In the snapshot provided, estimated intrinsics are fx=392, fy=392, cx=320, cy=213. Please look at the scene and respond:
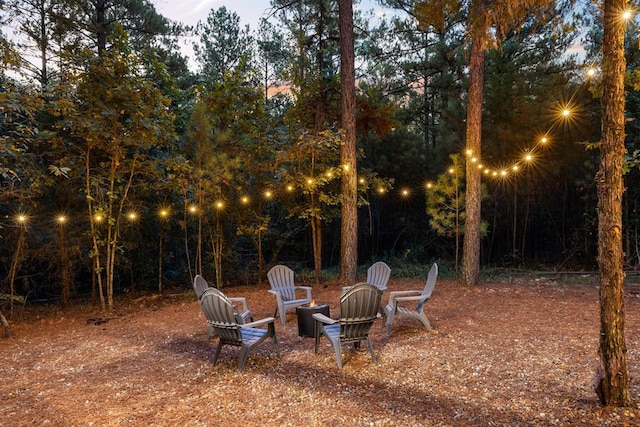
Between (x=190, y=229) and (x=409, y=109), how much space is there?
7138 millimetres

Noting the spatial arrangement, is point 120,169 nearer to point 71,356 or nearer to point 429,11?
point 71,356

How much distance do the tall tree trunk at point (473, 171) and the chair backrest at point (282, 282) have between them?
3.69 meters

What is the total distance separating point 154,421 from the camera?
262 centimetres

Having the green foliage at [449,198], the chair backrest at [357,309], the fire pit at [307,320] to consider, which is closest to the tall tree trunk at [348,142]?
the green foliage at [449,198]

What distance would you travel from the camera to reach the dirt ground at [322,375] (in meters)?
2.65

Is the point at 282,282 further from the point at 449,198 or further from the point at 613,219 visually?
the point at 449,198

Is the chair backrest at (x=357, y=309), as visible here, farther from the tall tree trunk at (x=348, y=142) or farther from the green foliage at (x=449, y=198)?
the green foliage at (x=449, y=198)

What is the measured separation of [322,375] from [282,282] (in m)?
2.60

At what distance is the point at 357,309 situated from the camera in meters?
3.65

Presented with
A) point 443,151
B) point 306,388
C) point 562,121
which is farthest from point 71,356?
point 562,121

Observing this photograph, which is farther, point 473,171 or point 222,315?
point 473,171

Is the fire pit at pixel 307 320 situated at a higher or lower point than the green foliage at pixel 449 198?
lower

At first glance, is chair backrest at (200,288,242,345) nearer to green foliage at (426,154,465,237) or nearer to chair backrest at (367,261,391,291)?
chair backrest at (367,261,391,291)

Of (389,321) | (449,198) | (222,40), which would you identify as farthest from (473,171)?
(222,40)
